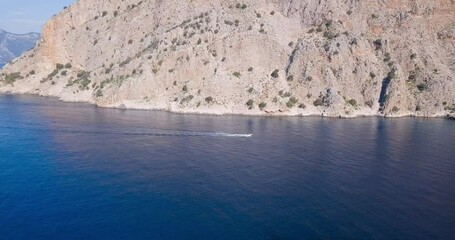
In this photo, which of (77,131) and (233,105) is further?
(233,105)

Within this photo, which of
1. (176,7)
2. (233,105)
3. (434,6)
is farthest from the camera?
(176,7)

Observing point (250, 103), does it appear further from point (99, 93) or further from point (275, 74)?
point (99, 93)

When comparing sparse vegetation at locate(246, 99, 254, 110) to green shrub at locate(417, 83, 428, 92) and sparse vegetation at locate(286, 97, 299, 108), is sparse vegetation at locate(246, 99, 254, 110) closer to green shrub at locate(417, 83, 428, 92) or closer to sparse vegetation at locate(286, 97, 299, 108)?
sparse vegetation at locate(286, 97, 299, 108)

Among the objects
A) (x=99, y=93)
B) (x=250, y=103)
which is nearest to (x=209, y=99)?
(x=250, y=103)

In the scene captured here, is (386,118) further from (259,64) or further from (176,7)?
(176,7)

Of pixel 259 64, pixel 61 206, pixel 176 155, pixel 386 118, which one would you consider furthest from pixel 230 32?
pixel 61 206

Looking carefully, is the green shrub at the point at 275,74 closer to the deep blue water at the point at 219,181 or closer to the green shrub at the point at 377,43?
the deep blue water at the point at 219,181
